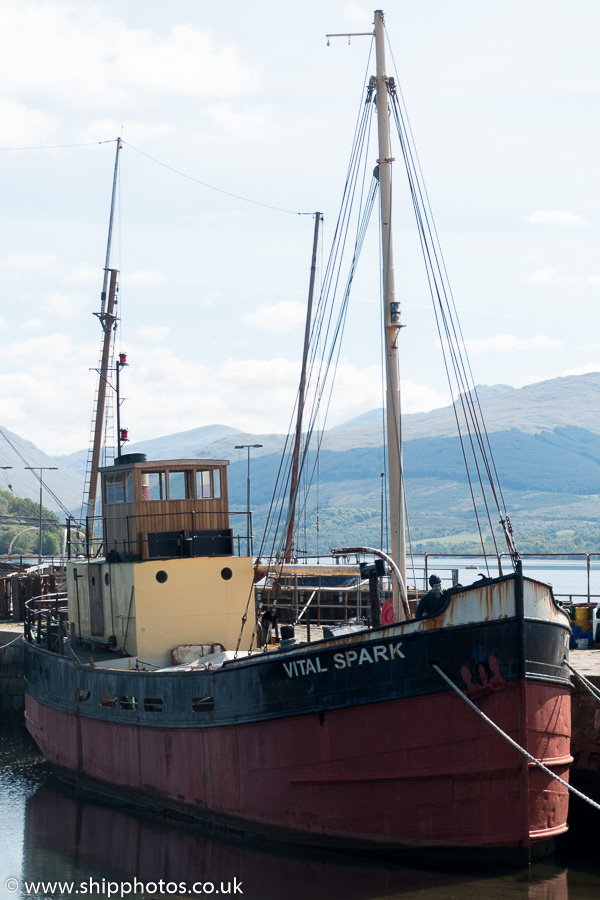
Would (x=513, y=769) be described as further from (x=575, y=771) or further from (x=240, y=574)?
(x=240, y=574)

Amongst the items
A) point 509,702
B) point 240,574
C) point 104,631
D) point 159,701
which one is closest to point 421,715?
point 509,702

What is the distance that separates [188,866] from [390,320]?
976 centimetres

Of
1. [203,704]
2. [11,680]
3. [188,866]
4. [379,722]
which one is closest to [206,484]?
[203,704]

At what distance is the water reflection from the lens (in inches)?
526

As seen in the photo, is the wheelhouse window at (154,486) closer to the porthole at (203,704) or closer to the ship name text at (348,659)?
the porthole at (203,704)

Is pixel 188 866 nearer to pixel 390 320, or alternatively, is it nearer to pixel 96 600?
pixel 96 600

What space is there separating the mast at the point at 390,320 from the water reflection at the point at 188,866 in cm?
441

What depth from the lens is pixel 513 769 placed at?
1373 cm

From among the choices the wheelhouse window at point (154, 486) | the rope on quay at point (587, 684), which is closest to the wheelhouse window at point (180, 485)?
the wheelhouse window at point (154, 486)

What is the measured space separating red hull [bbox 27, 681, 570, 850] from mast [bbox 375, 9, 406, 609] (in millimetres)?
2728

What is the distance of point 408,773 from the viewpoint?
13734mm

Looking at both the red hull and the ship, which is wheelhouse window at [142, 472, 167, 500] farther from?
the red hull

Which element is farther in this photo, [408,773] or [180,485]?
[180,485]

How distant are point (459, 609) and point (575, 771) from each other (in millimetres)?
4387
